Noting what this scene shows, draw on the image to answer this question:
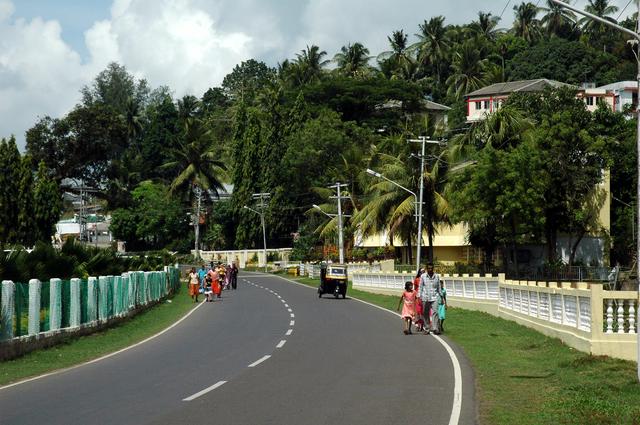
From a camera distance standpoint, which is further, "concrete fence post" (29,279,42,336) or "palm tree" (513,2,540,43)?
"palm tree" (513,2,540,43)

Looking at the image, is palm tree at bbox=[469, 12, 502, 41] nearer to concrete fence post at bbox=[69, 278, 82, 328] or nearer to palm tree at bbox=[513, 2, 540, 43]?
palm tree at bbox=[513, 2, 540, 43]

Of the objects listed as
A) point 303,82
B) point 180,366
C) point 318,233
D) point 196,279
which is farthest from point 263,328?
point 303,82

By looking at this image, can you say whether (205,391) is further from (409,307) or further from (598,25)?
(598,25)

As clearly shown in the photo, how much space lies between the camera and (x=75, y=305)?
27.0 metres

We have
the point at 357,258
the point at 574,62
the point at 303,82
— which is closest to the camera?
the point at 357,258

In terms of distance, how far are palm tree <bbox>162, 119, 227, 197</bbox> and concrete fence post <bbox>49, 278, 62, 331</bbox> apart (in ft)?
278

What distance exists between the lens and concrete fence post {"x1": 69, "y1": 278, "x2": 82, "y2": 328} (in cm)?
2672

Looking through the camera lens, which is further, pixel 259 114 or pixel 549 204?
pixel 259 114

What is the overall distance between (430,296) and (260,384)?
39.1 ft

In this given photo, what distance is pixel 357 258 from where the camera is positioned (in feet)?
293

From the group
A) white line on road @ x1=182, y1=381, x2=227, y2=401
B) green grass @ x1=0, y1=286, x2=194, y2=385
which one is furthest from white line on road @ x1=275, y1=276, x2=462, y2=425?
green grass @ x1=0, y1=286, x2=194, y2=385

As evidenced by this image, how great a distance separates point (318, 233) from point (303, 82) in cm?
3276

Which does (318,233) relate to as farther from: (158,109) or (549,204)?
(158,109)

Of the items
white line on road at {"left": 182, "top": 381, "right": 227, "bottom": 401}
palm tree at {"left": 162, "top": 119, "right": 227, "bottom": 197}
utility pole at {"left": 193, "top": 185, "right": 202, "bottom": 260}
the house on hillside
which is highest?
the house on hillside
